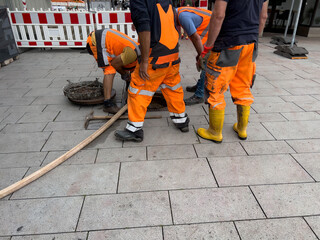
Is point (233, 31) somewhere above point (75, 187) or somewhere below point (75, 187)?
above

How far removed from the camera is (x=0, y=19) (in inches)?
223

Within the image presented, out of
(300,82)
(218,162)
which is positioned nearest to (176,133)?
(218,162)

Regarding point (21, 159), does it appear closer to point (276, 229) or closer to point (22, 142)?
point (22, 142)

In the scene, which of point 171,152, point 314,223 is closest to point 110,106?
point 171,152

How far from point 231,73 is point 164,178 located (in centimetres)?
126

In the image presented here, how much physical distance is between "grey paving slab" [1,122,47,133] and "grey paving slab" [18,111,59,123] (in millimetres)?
111

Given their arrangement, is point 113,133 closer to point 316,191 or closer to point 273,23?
point 316,191

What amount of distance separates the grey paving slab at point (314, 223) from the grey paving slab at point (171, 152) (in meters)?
1.12

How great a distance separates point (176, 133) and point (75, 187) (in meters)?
1.36

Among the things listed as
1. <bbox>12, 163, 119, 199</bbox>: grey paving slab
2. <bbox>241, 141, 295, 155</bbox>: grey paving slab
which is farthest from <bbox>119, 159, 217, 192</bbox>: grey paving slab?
<bbox>241, 141, 295, 155</bbox>: grey paving slab

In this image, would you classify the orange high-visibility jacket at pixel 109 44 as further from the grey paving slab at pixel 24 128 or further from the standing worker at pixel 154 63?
the grey paving slab at pixel 24 128

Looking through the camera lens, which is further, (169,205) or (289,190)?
(289,190)

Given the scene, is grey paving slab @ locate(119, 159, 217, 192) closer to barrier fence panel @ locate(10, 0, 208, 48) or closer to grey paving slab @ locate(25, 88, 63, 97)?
grey paving slab @ locate(25, 88, 63, 97)

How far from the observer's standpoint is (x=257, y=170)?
231 centimetres
